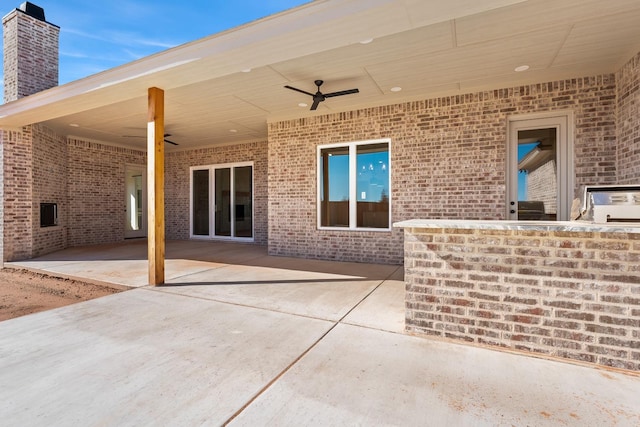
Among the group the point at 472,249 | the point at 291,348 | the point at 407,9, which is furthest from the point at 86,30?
the point at 472,249

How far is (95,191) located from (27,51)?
11.8 ft

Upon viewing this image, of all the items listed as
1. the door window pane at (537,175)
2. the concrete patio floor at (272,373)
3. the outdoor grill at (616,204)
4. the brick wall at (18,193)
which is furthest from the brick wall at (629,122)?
the brick wall at (18,193)

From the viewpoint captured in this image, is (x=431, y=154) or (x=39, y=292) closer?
(x=39, y=292)

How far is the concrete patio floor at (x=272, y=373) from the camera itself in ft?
5.41

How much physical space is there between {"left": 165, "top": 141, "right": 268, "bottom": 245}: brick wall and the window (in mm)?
2749

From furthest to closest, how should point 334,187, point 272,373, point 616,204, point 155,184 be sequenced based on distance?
1. point 334,187
2. point 155,184
3. point 616,204
4. point 272,373

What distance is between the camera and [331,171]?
6.37 metres

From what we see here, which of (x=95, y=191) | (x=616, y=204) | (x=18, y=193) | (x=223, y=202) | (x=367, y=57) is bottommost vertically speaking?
(x=616, y=204)

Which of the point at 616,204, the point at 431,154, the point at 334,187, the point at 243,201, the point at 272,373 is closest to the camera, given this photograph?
the point at 272,373

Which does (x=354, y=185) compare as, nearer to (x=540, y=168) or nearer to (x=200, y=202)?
(x=540, y=168)

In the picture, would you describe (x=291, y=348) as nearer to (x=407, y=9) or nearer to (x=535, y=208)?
(x=407, y=9)

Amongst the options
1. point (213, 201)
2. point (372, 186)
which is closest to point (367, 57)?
point (372, 186)

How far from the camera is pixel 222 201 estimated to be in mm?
9445

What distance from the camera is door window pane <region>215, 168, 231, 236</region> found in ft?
30.8
